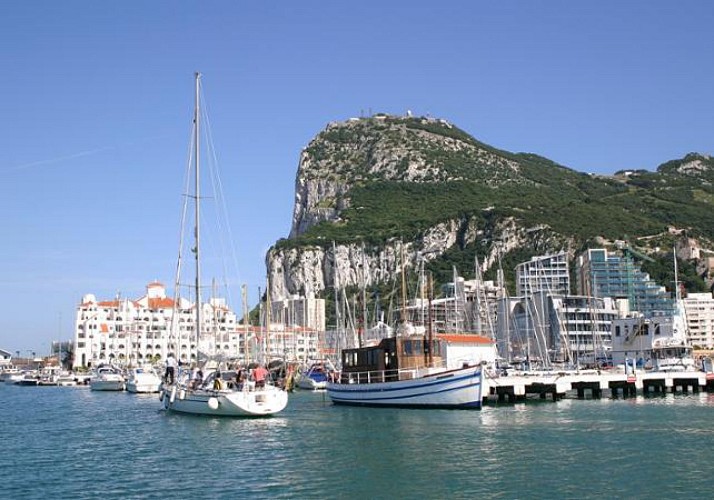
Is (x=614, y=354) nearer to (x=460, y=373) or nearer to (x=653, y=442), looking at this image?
(x=460, y=373)

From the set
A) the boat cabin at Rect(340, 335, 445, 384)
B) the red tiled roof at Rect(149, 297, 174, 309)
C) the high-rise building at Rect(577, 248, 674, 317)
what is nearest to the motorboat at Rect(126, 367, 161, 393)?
the boat cabin at Rect(340, 335, 445, 384)

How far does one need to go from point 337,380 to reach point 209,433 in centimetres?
2722

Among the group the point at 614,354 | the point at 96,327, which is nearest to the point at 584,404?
the point at 614,354

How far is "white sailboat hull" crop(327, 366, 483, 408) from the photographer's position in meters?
53.1

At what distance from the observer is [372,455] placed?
1355 inches

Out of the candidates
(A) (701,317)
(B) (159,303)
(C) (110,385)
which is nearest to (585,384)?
(C) (110,385)

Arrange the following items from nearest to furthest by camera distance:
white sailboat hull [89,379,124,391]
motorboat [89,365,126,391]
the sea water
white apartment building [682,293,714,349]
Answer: the sea water < white sailboat hull [89,379,124,391] < motorboat [89,365,126,391] < white apartment building [682,293,714,349]

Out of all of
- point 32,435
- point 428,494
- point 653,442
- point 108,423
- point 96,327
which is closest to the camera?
point 428,494

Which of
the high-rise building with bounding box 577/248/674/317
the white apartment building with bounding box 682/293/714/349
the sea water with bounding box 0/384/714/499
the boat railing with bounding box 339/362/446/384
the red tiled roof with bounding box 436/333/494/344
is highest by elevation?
the high-rise building with bounding box 577/248/674/317

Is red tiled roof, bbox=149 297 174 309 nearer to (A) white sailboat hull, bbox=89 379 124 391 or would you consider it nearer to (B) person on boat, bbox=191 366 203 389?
(A) white sailboat hull, bbox=89 379 124 391

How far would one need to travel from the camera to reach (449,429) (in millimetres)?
42656

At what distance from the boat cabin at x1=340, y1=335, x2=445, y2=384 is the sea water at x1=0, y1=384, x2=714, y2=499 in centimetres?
494

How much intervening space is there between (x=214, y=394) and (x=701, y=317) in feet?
483

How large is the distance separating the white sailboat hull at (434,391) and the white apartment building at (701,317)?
131m
